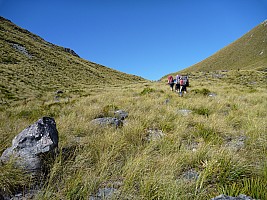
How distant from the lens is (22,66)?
3066cm

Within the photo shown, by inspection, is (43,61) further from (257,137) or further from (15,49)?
(257,137)

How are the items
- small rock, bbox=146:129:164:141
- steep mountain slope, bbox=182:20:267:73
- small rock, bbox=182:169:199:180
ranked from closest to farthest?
small rock, bbox=182:169:199:180, small rock, bbox=146:129:164:141, steep mountain slope, bbox=182:20:267:73

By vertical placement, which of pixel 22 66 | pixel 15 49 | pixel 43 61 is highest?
pixel 15 49

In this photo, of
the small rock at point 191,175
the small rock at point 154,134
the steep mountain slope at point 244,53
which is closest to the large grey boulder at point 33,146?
the small rock at point 154,134

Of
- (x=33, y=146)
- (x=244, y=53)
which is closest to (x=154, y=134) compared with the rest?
(x=33, y=146)

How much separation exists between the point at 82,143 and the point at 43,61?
139ft

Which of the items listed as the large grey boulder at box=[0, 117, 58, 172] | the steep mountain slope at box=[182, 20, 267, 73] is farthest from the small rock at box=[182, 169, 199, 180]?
the steep mountain slope at box=[182, 20, 267, 73]

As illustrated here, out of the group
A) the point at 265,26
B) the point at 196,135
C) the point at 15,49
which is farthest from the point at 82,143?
the point at 265,26

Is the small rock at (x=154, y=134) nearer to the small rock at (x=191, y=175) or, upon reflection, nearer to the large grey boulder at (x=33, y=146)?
the small rock at (x=191, y=175)

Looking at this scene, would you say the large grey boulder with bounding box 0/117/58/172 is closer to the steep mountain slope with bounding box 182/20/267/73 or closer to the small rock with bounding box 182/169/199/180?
the small rock with bounding box 182/169/199/180

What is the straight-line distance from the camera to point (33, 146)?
2400 millimetres

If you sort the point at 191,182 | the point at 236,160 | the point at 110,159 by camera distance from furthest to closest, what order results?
the point at 110,159 → the point at 236,160 → the point at 191,182

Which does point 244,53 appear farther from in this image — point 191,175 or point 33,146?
point 33,146

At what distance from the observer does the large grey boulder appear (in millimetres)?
2170
